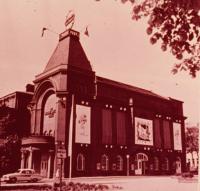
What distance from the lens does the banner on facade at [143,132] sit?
52.0 feet

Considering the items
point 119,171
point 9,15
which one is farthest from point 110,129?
point 9,15

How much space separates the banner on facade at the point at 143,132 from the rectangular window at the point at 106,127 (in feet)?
3.93

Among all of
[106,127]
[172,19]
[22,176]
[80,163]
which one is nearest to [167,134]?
[106,127]

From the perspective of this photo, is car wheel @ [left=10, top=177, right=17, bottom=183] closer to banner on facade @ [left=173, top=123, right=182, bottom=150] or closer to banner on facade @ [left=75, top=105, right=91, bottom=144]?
banner on facade @ [left=75, top=105, right=91, bottom=144]

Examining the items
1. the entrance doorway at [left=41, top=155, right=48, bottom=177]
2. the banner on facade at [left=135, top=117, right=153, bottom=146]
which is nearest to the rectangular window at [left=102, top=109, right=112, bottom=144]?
the banner on facade at [left=135, top=117, right=153, bottom=146]

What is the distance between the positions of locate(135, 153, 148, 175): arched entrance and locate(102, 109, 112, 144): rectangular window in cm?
207

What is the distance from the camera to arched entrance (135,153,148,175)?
17567 millimetres

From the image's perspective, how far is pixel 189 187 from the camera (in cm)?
607

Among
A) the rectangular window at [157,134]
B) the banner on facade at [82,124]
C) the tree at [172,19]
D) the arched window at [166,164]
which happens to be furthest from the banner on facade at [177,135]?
the tree at [172,19]

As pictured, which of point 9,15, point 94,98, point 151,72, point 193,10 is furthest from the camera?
point 94,98

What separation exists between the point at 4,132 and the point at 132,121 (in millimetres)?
8679

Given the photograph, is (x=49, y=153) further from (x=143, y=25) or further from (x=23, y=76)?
(x=143, y=25)

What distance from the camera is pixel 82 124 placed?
14.8 metres

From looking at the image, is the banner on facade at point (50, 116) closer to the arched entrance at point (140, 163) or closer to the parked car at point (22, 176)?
the parked car at point (22, 176)
